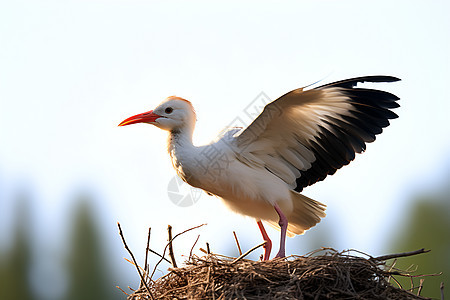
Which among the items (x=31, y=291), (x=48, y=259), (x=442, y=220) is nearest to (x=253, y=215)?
(x=442, y=220)

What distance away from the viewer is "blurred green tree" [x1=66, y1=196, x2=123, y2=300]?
1072 inches

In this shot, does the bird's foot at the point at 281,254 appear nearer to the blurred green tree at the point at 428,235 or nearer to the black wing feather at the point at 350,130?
the black wing feather at the point at 350,130

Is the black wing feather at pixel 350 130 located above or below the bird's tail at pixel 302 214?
above

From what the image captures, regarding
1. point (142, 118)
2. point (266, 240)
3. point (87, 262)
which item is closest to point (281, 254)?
point (266, 240)

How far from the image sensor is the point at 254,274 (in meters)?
4.91

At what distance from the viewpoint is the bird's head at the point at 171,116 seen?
6.18 m

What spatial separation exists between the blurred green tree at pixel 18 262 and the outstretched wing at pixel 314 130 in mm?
21792

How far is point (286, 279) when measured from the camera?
4.96 meters

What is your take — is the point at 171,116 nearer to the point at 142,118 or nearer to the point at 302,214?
the point at 142,118

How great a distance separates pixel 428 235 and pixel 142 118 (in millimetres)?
18049

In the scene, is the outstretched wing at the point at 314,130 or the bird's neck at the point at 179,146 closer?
the outstretched wing at the point at 314,130

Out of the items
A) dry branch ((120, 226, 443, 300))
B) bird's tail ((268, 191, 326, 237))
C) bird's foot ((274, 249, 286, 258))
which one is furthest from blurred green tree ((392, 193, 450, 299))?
dry branch ((120, 226, 443, 300))

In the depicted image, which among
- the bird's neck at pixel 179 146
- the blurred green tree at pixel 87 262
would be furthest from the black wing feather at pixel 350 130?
the blurred green tree at pixel 87 262

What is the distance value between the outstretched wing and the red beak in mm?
831
